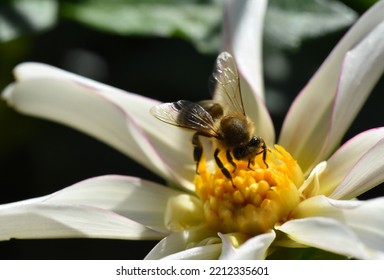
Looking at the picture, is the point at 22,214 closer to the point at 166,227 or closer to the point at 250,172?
the point at 166,227

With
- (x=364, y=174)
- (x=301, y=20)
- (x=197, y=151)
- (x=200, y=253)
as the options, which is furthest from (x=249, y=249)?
(x=301, y=20)

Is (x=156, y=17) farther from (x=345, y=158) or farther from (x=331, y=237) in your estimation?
A: (x=331, y=237)

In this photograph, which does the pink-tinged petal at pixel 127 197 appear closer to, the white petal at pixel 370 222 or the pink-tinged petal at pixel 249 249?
the pink-tinged petal at pixel 249 249

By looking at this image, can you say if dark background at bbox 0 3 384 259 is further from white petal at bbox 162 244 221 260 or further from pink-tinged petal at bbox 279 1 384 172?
white petal at bbox 162 244 221 260

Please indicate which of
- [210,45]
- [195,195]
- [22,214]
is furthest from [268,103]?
[22,214]

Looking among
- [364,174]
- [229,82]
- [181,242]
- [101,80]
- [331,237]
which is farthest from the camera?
[101,80]

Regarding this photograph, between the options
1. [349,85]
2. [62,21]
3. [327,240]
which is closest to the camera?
[327,240]
